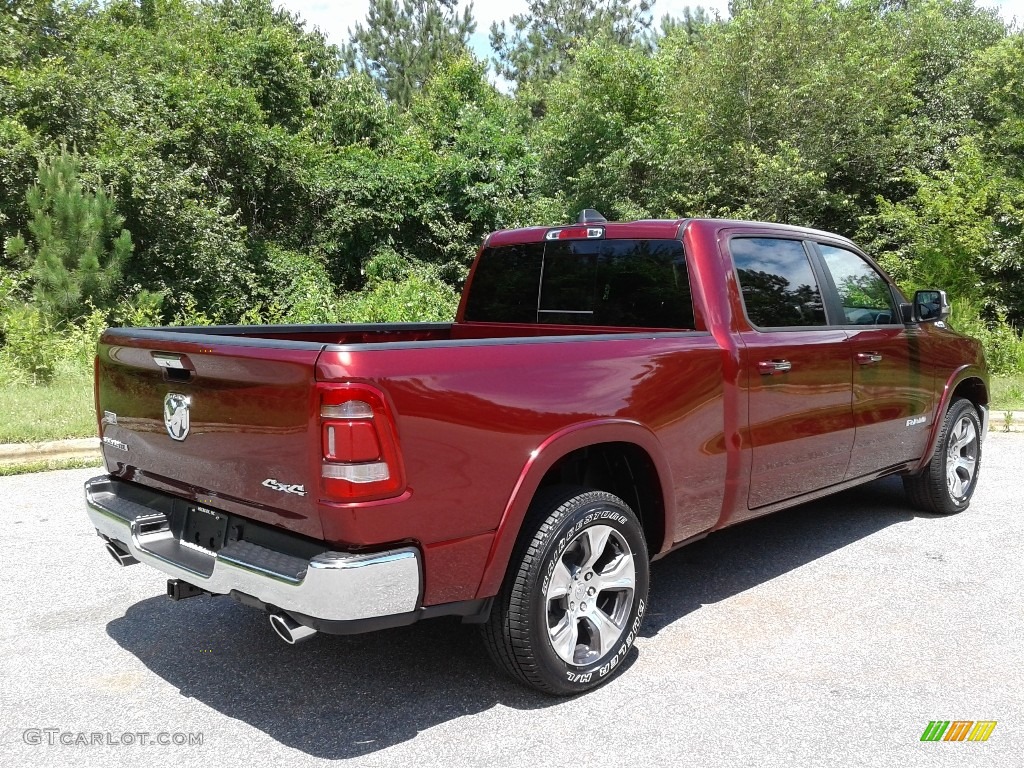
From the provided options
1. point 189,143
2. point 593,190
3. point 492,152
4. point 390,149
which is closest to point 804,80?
point 593,190

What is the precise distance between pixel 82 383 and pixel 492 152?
52.0 feet

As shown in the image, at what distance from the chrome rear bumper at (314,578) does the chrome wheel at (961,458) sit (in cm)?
454

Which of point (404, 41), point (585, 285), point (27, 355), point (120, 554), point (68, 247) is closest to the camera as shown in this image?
point (120, 554)

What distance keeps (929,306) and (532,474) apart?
3476 mm

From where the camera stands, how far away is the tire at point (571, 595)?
10.4 ft

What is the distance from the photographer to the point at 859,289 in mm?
5148

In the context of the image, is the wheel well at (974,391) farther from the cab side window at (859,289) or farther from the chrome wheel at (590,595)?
the chrome wheel at (590,595)

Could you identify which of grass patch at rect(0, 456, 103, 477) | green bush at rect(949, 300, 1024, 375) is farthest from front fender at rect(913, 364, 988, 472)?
green bush at rect(949, 300, 1024, 375)

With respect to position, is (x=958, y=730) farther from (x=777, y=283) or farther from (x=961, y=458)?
(x=961, y=458)

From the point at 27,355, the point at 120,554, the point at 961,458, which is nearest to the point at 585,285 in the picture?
the point at 120,554

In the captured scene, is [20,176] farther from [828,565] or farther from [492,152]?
[828,565]

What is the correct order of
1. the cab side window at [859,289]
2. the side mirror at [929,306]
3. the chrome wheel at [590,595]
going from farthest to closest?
the side mirror at [929,306] < the cab side window at [859,289] < the chrome wheel at [590,595]

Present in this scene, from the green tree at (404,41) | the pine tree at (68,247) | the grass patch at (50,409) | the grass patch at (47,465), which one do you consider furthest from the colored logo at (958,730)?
the green tree at (404,41)

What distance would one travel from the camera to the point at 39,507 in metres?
6.29
